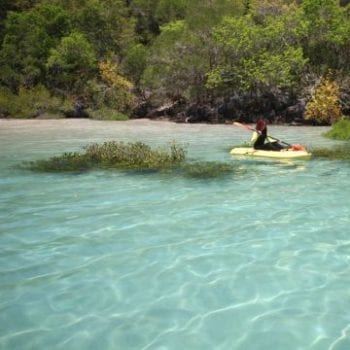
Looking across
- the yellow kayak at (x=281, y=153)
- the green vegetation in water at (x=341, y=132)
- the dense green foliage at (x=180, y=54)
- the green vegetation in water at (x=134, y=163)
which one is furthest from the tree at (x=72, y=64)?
the yellow kayak at (x=281, y=153)

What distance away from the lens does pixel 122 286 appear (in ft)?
20.5

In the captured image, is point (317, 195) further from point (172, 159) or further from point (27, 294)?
point (27, 294)

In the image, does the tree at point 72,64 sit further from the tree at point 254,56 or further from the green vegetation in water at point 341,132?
the green vegetation in water at point 341,132

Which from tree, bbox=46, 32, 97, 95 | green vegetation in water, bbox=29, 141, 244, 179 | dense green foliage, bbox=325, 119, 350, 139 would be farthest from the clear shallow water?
tree, bbox=46, 32, 97, 95

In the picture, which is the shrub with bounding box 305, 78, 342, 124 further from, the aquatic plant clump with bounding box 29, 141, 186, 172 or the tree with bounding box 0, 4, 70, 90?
the tree with bounding box 0, 4, 70, 90

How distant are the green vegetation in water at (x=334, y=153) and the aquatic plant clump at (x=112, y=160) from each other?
466 cm

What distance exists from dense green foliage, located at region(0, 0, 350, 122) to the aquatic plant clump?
62.9 feet

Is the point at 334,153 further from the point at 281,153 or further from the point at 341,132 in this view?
the point at 341,132

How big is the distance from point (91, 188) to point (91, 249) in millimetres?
4427

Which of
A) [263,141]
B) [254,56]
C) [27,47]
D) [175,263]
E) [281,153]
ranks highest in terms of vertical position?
[27,47]

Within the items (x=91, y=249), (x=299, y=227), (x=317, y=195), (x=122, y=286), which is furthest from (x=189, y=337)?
(x=317, y=195)

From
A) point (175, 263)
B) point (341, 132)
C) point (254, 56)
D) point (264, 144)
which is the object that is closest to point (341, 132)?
point (341, 132)

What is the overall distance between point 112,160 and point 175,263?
890 centimetres

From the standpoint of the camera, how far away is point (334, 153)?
56.2 ft
